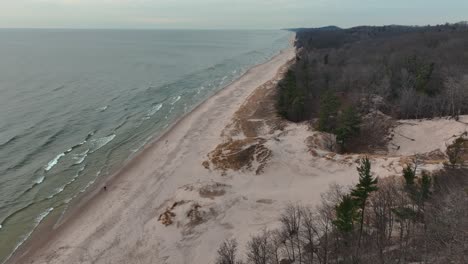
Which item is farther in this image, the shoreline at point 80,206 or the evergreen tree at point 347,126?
the evergreen tree at point 347,126

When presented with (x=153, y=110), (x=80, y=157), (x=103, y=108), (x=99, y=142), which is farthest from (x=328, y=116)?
(x=103, y=108)

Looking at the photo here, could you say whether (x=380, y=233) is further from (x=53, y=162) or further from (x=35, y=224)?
(x=53, y=162)

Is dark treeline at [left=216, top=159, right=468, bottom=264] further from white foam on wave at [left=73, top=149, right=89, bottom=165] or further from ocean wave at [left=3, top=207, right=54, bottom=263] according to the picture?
white foam on wave at [left=73, top=149, right=89, bottom=165]

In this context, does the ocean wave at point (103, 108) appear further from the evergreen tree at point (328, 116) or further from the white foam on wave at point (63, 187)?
the evergreen tree at point (328, 116)

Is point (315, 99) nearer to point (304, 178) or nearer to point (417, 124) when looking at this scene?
point (417, 124)

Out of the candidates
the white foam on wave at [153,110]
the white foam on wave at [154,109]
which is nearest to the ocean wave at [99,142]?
the white foam on wave at [153,110]

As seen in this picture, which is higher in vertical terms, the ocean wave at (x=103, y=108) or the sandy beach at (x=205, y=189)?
the ocean wave at (x=103, y=108)
